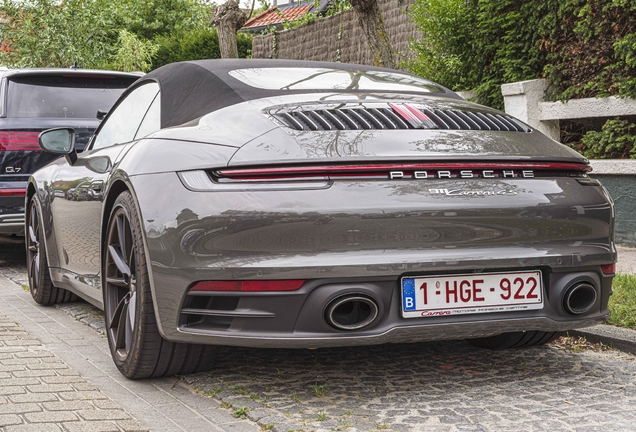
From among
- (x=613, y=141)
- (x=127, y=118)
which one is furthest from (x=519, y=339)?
(x=613, y=141)

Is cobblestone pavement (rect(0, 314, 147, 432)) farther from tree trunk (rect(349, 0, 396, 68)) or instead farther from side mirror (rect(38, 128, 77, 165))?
tree trunk (rect(349, 0, 396, 68))

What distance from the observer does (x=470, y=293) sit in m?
3.44

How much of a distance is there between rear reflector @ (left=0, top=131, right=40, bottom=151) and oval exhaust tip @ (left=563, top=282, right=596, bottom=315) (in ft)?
18.8

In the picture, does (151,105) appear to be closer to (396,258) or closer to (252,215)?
(252,215)

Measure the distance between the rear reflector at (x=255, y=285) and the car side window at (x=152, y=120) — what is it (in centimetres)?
127

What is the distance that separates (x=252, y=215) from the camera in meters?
3.27

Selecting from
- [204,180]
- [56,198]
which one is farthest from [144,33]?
[204,180]

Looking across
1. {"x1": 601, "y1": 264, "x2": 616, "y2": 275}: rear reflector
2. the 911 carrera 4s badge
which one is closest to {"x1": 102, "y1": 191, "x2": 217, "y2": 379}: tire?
the 911 carrera 4s badge

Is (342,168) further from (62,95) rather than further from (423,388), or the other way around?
(62,95)

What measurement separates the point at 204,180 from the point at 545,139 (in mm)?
1491

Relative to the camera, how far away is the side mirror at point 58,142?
5.30 metres

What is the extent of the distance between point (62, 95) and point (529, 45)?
15.1ft

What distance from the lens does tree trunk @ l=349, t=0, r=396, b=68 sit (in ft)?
30.1

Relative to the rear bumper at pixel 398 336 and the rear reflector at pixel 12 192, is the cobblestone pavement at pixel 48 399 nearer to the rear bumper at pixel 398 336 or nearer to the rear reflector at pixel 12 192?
the rear bumper at pixel 398 336
